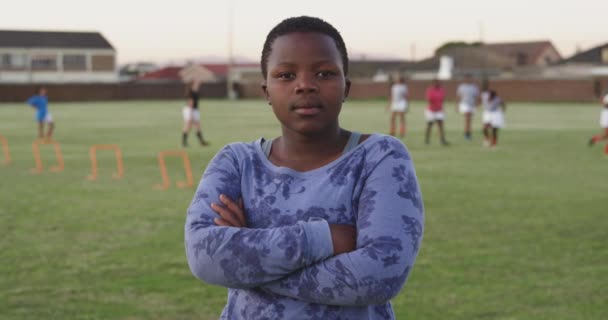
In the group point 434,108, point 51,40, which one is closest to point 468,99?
point 434,108

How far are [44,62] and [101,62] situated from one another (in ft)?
22.7

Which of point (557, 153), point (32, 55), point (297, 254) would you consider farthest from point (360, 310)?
point (32, 55)

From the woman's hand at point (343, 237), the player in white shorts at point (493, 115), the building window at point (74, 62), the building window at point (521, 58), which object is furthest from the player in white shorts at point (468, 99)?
the building window at point (74, 62)

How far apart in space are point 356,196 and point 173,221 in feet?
26.7

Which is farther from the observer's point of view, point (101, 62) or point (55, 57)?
point (101, 62)

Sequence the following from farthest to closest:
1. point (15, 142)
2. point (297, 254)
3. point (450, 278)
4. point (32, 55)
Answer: point (32, 55) < point (15, 142) < point (450, 278) < point (297, 254)

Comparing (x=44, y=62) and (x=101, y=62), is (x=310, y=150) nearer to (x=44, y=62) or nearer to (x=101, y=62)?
(x=44, y=62)

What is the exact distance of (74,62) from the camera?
11012 cm

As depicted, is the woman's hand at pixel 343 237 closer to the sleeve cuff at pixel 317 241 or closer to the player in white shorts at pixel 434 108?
the sleeve cuff at pixel 317 241

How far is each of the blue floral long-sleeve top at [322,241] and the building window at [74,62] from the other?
111m

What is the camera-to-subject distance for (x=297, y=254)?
267 centimetres

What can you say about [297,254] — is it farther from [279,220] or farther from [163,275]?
[163,275]

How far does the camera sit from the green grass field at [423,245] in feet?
22.1

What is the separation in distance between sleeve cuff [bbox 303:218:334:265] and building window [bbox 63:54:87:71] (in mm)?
110722
